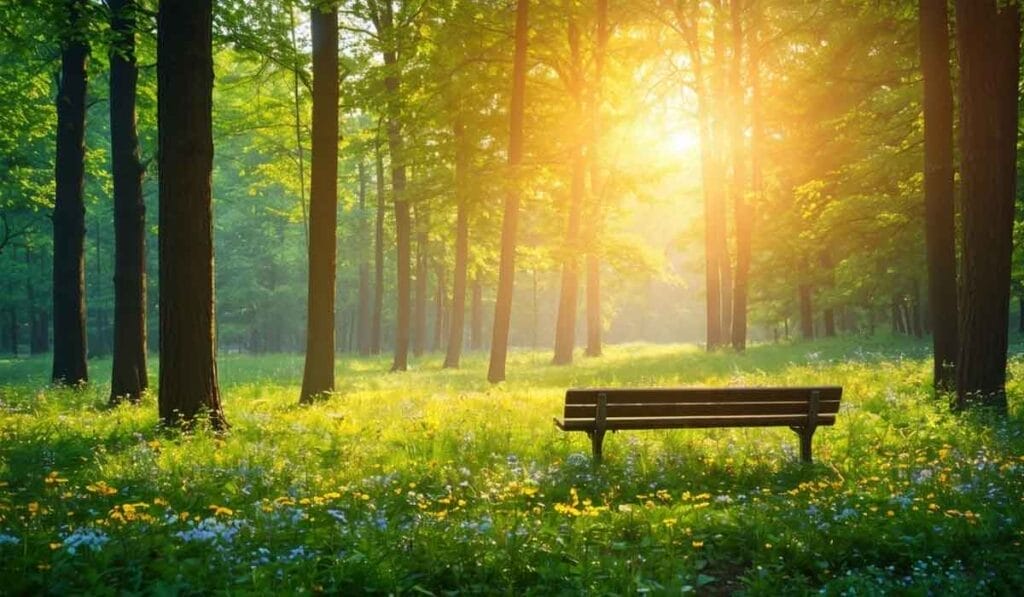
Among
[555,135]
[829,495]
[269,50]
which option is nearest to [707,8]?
[555,135]

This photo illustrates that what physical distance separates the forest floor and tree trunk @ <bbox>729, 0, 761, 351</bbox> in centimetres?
1171

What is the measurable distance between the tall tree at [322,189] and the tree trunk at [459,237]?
636cm

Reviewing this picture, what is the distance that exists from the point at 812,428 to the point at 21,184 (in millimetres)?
22772

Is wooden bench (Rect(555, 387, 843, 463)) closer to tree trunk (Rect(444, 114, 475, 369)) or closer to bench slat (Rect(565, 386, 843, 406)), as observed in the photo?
bench slat (Rect(565, 386, 843, 406))

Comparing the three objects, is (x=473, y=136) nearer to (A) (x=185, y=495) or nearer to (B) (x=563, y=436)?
(B) (x=563, y=436)

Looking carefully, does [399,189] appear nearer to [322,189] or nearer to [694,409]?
[322,189]

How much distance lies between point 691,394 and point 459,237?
1628 cm

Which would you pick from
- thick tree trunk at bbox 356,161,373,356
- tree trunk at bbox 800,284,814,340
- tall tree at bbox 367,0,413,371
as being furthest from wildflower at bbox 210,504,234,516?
thick tree trunk at bbox 356,161,373,356

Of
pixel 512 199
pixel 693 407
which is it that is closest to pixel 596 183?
pixel 512 199

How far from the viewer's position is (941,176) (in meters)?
11.0

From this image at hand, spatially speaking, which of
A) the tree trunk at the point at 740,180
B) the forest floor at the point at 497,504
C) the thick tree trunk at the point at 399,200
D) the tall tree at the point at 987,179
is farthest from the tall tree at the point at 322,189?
the tree trunk at the point at 740,180

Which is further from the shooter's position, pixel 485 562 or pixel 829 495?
pixel 829 495

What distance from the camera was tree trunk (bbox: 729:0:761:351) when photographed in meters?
22.4

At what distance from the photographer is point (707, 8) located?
24141 millimetres
